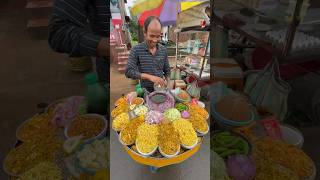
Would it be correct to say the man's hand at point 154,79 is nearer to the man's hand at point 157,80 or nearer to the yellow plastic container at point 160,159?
the man's hand at point 157,80

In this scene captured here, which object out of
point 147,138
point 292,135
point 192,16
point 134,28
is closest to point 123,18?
point 134,28

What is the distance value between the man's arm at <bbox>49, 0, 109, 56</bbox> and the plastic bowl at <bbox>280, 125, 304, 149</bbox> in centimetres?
74

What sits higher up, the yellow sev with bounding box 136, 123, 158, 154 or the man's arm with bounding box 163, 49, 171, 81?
the man's arm with bounding box 163, 49, 171, 81

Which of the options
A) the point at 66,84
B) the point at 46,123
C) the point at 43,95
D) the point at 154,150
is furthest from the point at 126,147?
the point at 43,95

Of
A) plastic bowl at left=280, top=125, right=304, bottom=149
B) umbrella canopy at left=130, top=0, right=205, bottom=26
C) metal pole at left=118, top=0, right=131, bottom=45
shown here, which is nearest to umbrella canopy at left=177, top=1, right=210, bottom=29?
umbrella canopy at left=130, top=0, right=205, bottom=26

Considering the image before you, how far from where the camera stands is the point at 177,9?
705mm

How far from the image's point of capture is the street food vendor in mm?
685

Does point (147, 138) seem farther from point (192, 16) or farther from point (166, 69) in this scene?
point (192, 16)

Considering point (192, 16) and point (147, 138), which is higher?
point (192, 16)

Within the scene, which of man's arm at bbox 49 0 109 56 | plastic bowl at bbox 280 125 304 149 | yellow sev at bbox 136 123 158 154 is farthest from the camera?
plastic bowl at bbox 280 125 304 149

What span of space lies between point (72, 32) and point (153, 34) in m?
0.26

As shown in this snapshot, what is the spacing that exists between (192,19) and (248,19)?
1.87ft

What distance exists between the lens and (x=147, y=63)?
27.5 inches

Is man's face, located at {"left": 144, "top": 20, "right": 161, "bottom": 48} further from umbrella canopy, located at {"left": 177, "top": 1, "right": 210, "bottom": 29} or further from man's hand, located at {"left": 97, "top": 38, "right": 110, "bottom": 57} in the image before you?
man's hand, located at {"left": 97, "top": 38, "right": 110, "bottom": 57}
